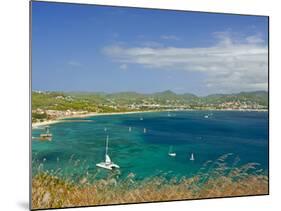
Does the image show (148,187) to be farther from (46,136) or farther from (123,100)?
(46,136)

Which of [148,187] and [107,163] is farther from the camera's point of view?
[148,187]

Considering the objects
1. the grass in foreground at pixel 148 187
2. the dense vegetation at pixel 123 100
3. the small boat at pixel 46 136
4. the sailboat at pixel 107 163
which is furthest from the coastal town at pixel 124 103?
the grass in foreground at pixel 148 187

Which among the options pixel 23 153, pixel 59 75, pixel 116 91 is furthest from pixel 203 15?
pixel 23 153

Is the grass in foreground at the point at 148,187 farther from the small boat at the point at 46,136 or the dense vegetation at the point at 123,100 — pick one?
the dense vegetation at the point at 123,100

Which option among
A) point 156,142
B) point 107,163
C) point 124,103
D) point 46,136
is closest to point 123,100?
point 124,103

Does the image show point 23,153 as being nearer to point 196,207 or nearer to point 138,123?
point 138,123
